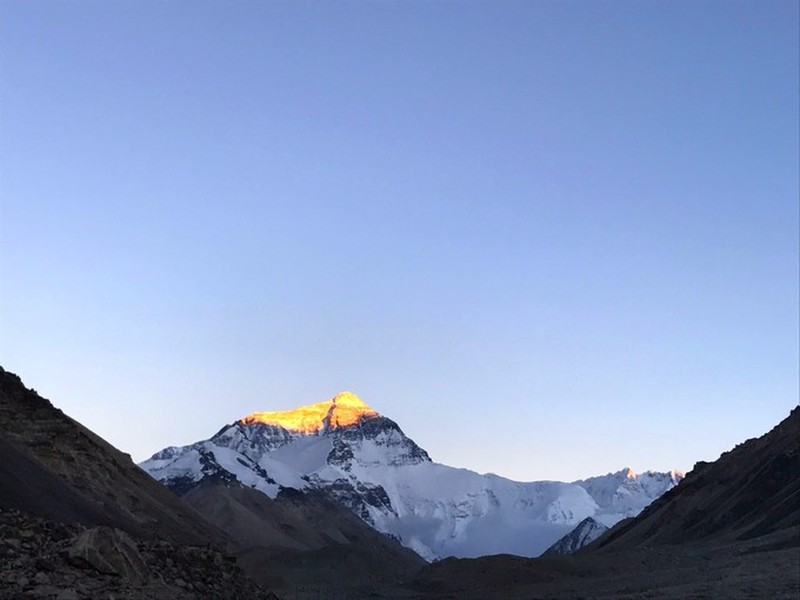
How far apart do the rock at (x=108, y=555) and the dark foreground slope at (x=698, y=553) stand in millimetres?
28314

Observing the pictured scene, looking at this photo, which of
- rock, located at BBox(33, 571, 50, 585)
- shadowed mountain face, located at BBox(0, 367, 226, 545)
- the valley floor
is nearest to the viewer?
rock, located at BBox(33, 571, 50, 585)

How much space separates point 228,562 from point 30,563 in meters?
10.9

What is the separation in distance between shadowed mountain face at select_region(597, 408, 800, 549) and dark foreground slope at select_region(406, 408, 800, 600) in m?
0.20

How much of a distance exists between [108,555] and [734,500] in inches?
3966

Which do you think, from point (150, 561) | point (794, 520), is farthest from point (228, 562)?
point (794, 520)

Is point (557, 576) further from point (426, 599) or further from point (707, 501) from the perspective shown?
point (707, 501)

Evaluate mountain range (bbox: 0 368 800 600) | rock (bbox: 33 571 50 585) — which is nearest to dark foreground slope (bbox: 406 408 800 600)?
mountain range (bbox: 0 368 800 600)

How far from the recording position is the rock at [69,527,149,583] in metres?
22.7

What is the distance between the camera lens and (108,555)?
2317 centimetres

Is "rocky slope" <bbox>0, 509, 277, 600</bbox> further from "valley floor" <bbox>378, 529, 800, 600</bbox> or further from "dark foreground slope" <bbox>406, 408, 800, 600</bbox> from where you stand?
"dark foreground slope" <bbox>406, 408, 800, 600</bbox>

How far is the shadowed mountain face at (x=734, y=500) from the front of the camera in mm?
94562

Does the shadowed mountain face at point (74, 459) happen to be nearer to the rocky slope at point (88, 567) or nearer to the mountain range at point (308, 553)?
the mountain range at point (308, 553)

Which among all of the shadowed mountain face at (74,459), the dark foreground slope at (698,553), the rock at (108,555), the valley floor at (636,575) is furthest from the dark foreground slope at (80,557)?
the dark foreground slope at (698,553)

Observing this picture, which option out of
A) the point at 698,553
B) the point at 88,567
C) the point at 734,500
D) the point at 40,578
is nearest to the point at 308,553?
the point at 734,500
